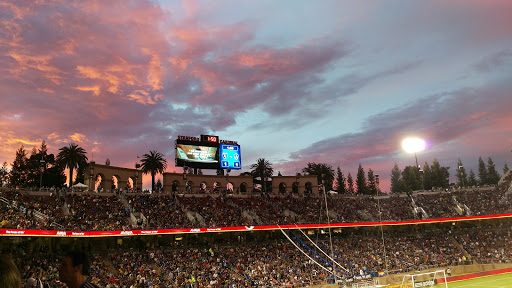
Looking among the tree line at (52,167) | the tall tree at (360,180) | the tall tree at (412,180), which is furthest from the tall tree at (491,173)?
the tree line at (52,167)

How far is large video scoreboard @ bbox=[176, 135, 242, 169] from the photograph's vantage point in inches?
2512

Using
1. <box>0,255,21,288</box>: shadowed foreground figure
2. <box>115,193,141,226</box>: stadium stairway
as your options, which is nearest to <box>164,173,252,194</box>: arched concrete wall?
<box>115,193,141,226</box>: stadium stairway

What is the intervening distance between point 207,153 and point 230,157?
4.77m

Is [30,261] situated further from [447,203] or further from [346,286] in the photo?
[447,203]

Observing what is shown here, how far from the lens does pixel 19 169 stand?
283 feet

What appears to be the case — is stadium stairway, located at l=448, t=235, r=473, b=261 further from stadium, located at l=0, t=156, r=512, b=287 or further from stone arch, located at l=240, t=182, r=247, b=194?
stone arch, located at l=240, t=182, r=247, b=194

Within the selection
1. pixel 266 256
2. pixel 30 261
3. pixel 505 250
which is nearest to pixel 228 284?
pixel 266 256

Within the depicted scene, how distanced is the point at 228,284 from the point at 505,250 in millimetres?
50449

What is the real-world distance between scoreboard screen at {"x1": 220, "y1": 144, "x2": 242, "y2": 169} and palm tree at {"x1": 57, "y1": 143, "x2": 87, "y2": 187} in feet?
87.8

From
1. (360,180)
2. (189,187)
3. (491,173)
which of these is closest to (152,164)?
(189,187)

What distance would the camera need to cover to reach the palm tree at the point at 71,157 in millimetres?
65562

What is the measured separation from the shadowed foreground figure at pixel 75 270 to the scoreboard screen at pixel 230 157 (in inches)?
2470

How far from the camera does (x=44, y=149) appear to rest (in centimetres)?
9156

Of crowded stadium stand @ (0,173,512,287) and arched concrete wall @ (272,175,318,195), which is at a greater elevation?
arched concrete wall @ (272,175,318,195)
